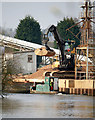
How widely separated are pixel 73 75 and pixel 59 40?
5.07m

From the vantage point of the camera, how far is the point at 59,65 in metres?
71.9

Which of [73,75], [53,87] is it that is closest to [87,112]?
[53,87]

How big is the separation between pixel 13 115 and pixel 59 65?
124 feet

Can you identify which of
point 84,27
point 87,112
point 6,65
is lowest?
point 87,112

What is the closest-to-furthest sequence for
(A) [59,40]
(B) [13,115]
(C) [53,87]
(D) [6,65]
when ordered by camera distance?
Answer: (B) [13,115], (D) [6,65], (C) [53,87], (A) [59,40]

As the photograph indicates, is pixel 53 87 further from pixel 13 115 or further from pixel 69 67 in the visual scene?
pixel 13 115

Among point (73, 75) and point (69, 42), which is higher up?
point (69, 42)

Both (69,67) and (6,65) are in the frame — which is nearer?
(6,65)

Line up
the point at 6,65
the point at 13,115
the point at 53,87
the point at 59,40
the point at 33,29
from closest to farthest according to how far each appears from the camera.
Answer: the point at 13,115, the point at 6,65, the point at 53,87, the point at 59,40, the point at 33,29

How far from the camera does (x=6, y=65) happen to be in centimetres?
4406

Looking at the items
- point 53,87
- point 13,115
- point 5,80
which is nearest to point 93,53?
point 53,87

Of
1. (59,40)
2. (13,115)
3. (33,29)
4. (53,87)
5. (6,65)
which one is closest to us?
(13,115)

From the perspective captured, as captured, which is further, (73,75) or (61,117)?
(73,75)

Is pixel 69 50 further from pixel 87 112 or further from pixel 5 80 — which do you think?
pixel 87 112
